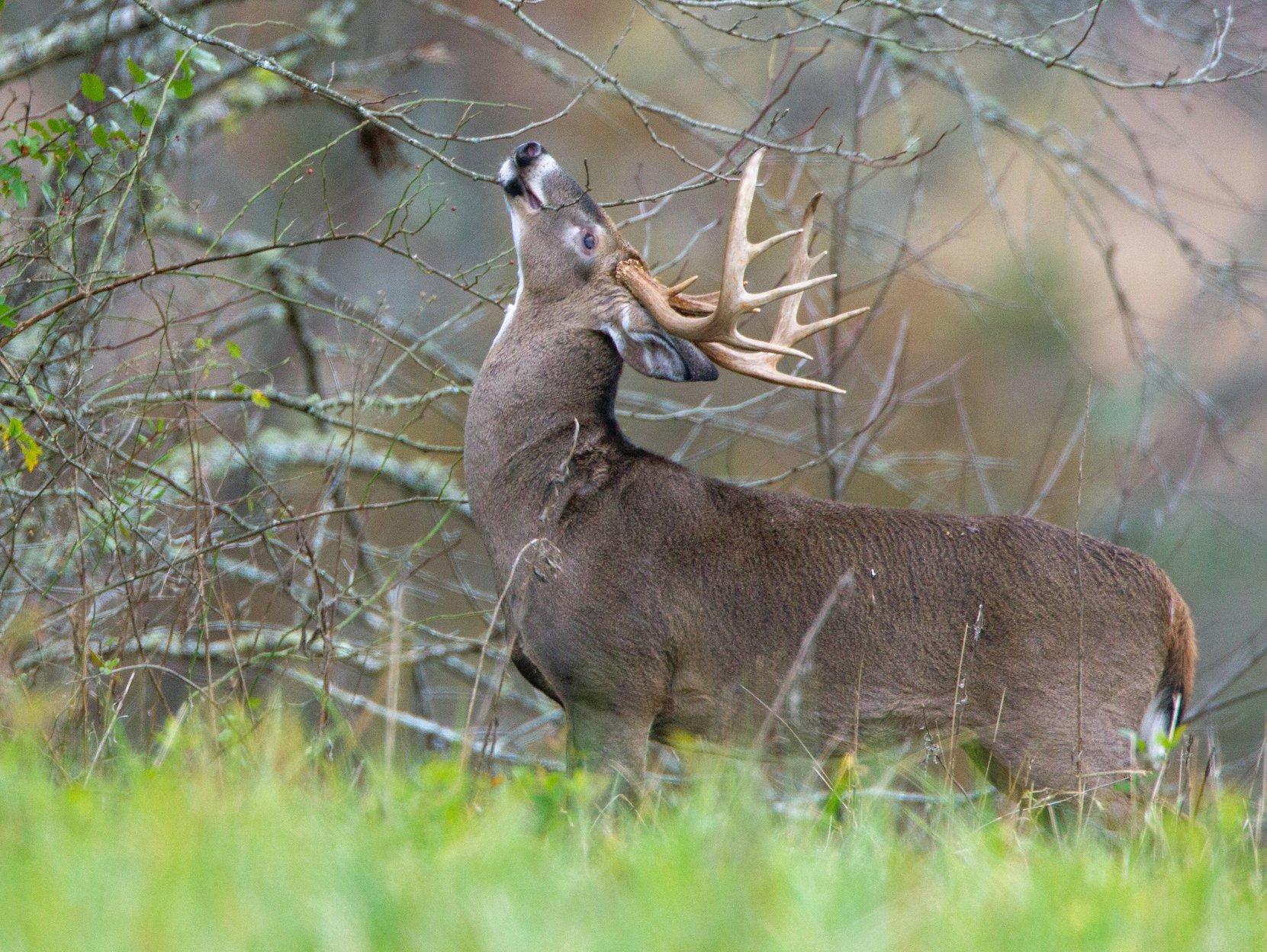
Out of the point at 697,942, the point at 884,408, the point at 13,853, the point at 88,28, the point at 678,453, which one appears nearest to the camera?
the point at 697,942

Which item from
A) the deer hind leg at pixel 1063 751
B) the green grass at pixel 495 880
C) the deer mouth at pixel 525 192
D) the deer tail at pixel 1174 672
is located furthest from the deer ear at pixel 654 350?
the green grass at pixel 495 880

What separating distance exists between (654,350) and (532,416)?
502 millimetres

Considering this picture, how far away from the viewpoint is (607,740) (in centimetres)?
470

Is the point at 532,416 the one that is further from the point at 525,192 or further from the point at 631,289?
the point at 525,192

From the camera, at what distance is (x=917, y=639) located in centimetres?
A: 489

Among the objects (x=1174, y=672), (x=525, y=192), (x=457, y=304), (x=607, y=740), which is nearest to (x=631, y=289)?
(x=525, y=192)

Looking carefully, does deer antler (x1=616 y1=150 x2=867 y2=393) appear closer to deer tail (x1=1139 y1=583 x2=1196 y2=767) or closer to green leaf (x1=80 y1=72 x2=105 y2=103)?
deer tail (x1=1139 y1=583 x2=1196 y2=767)

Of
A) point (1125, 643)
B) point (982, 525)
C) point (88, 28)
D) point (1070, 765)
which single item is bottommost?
point (1070, 765)

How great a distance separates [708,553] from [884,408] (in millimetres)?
1503

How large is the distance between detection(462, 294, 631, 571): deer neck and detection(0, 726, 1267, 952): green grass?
6.39 feet

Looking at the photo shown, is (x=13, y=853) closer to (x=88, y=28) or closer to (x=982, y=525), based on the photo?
(x=982, y=525)

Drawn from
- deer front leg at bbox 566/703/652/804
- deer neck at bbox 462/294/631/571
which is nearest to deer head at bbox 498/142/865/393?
deer neck at bbox 462/294/631/571

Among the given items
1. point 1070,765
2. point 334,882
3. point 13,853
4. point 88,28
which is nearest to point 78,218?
point 88,28

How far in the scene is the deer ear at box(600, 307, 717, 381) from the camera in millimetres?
5199
